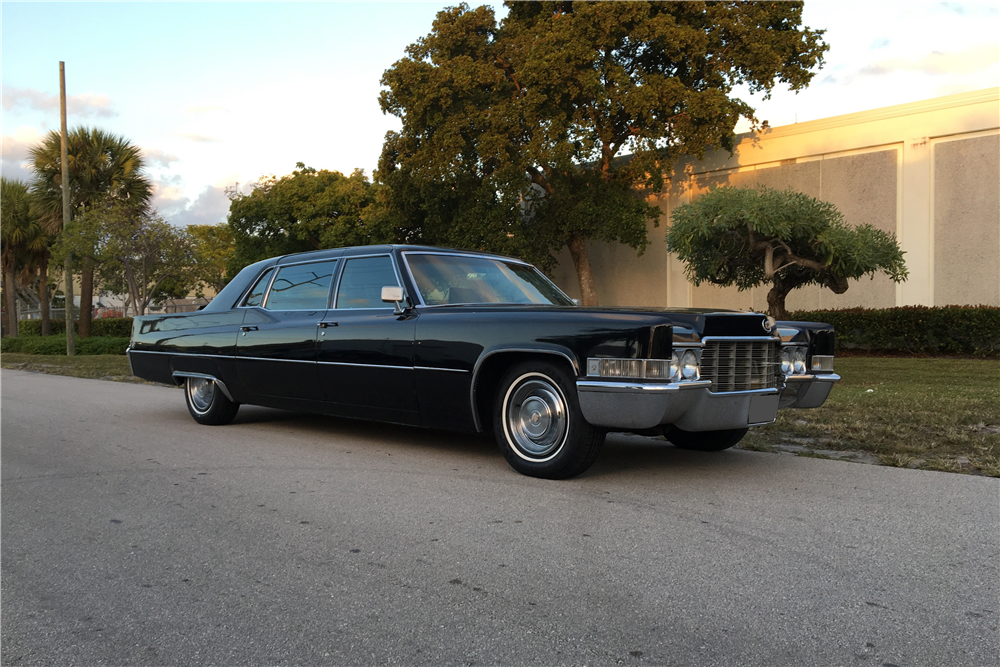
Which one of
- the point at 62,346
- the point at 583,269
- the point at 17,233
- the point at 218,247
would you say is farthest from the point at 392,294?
the point at 218,247

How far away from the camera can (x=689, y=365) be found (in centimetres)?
495

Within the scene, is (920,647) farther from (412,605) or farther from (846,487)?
(846,487)

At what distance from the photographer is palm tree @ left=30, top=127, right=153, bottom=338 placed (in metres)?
30.7

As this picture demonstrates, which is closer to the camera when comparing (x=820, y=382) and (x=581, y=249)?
(x=820, y=382)

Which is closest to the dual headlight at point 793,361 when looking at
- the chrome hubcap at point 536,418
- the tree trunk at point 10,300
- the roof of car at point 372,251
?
the chrome hubcap at point 536,418

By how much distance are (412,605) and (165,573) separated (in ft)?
3.84

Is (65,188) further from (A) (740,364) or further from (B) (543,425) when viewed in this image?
(A) (740,364)

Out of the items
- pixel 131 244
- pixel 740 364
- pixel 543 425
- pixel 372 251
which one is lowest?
pixel 543 425

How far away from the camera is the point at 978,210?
19484mm

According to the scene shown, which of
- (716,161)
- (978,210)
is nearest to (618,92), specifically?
(716,161)

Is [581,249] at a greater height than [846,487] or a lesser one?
greater

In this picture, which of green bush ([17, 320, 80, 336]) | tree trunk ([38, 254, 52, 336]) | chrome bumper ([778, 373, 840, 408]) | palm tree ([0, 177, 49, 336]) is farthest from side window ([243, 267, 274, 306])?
green bush ([17, 320, 80, 336])

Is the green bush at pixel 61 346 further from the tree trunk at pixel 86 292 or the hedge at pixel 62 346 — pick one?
the tree trunk at pixel 86 292

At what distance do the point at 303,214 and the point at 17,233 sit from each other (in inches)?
529
